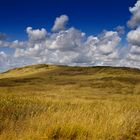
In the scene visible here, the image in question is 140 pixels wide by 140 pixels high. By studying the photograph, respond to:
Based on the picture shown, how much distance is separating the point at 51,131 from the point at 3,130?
132cm

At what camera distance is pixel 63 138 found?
29.3 feet

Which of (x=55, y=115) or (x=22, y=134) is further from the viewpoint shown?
(x=55, y=115)

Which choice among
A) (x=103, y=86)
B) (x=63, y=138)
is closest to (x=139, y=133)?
(x=63, y=138)

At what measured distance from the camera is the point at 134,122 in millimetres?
10641

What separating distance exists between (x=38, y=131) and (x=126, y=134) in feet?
9.42

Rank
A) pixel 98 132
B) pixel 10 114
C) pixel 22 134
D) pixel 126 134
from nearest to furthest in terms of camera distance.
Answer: pixel 22 134, pixel 98 132, pixel 126 134, pixel 10 114

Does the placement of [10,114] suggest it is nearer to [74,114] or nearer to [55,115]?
[55,115]

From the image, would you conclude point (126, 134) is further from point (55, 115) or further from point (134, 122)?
point (55, 115)

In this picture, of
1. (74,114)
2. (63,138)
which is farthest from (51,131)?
(74,114)

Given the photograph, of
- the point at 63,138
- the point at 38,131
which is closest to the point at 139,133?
the point at 63,138

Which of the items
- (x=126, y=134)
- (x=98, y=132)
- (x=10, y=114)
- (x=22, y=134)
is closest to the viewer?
(x=22, y=134)

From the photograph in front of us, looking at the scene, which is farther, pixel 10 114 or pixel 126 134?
pixel 10 114

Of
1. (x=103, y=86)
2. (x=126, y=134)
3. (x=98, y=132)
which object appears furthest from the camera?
(x=103, y=86)

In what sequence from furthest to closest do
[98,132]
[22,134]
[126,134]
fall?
[126,134]
[98,132]
[22,134]
